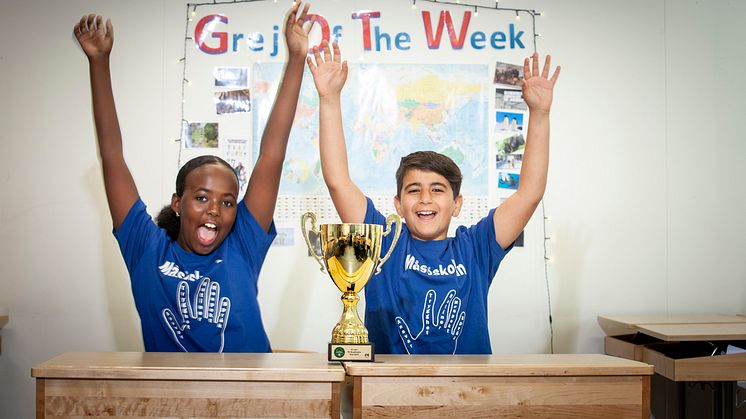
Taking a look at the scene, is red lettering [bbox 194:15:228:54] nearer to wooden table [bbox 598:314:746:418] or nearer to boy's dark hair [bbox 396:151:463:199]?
boy's dark hair [bbox 396:151:463:199]

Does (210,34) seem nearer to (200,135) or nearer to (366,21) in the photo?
(200,135)

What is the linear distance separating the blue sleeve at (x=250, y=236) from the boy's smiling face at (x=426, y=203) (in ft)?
1.79

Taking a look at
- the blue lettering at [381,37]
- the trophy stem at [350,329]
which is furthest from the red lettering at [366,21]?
the trophy stem at [350,329]

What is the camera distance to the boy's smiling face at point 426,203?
286cm

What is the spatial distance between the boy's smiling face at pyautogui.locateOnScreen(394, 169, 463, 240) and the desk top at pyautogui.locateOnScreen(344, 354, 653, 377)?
0.85 m

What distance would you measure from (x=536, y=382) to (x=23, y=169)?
2893 millimetres

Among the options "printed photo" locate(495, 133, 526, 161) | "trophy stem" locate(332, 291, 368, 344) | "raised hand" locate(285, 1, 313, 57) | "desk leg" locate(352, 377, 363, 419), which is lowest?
"desk leg" locate(352, 377, 363, 419)

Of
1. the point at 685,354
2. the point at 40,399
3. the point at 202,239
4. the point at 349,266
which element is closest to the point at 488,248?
the point at 349,266

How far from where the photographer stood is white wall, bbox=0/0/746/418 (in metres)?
3.77

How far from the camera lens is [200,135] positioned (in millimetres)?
3777

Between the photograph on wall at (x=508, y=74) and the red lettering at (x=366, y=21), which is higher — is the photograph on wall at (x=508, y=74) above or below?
below

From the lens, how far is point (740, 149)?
12.8 ft

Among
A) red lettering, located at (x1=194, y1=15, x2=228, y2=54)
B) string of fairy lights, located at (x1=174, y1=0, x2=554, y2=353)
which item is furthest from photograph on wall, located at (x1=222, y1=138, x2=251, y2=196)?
red lettering, located at (x1=194, y1=15, x2=228, y2=54)

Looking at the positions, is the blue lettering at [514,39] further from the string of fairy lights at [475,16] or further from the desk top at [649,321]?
the desk top at [649,321]
